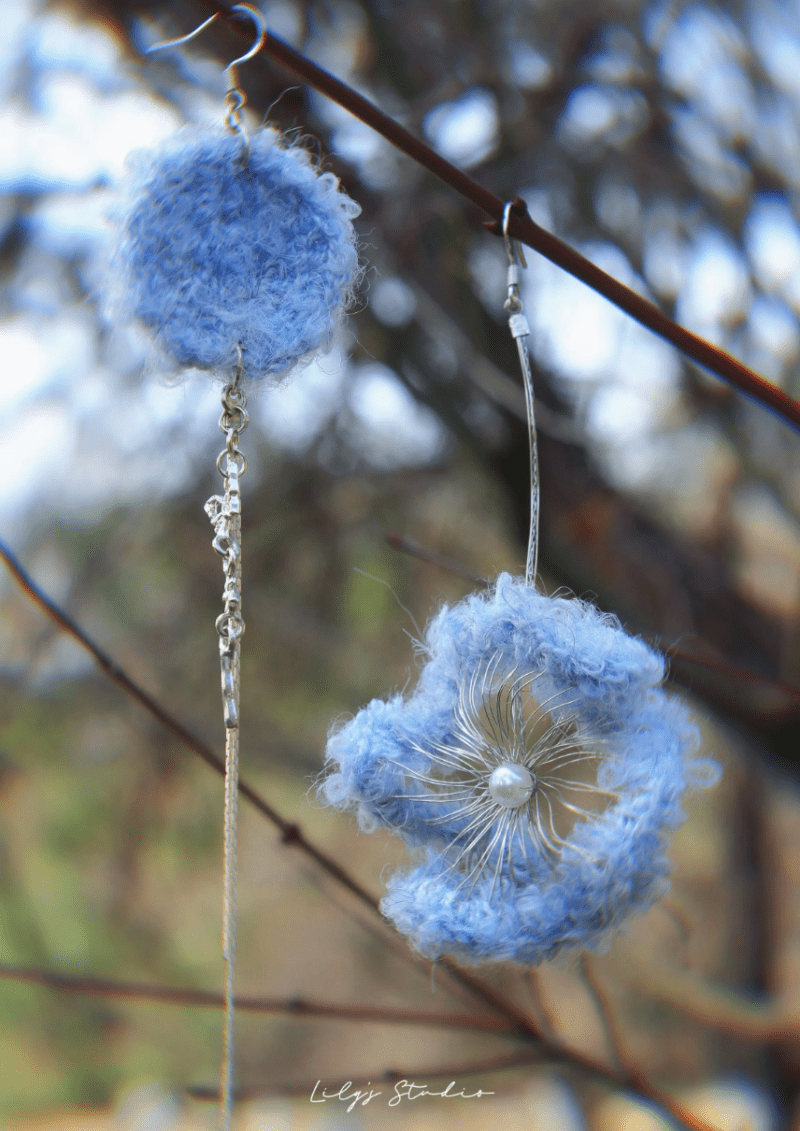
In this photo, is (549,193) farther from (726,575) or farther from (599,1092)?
(599,1092)

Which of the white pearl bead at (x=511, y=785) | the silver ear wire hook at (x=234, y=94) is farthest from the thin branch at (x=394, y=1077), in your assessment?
the silver ear wire hook at (x=234, y=94)

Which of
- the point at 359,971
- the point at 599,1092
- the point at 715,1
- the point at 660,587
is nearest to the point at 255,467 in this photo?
the point at 660,587

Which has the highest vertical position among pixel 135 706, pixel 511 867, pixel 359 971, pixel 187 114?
pixel 187 114

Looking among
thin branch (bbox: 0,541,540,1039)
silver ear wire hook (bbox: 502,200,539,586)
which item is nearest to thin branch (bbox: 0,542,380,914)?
thin branch (bbox: 0,541,540,1039)

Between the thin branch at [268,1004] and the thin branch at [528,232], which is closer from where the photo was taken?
the thin branch at [528,232]

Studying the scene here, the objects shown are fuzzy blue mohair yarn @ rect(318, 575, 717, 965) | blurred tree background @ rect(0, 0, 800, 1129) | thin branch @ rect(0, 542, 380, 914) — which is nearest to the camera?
fuzzy blue mohair yarn @ rect(318, 575, 717, 965)

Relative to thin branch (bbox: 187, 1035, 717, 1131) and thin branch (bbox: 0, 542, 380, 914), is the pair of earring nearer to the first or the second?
thin branch (bbox: 0, 542, 380, 914)

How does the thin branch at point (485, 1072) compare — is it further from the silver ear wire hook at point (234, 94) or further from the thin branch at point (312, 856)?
the silver ear wire hook at point (234, 94)
